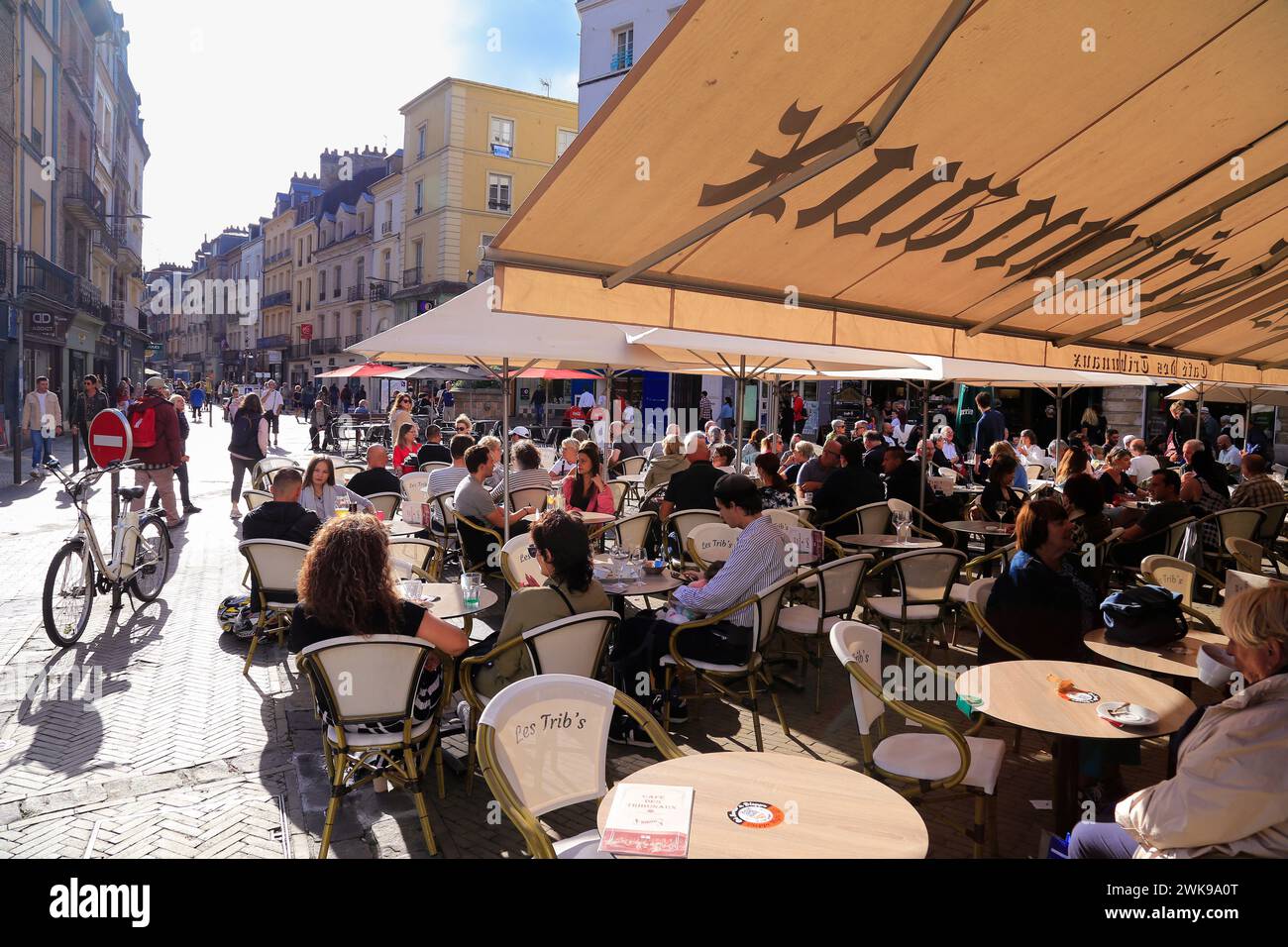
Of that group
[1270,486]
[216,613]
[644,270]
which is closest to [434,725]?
[644,270]

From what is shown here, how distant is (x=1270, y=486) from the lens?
27.7ft

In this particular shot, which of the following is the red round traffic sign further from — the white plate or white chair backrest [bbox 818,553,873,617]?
the white plate

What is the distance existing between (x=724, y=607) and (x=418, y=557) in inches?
100

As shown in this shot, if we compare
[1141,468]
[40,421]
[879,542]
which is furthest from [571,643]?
[40,421]

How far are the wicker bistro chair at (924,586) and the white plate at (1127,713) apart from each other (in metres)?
2.43

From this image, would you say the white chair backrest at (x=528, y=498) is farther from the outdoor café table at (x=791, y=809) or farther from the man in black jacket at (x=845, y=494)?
the outdoor café table at (x=791, y=809)

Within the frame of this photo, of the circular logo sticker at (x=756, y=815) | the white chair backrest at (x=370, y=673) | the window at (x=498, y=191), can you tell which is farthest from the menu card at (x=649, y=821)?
the window at (x=498, y=191)

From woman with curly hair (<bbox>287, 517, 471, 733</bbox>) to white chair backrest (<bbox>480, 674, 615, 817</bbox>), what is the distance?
0.93m

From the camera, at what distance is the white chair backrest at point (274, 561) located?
17.6ft

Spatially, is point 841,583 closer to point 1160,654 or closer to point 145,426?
point 1160,654

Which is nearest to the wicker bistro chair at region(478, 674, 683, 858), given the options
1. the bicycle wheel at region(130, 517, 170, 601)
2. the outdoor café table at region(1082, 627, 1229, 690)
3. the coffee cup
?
the coffee cup

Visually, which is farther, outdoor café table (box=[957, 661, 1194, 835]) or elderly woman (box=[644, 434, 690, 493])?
elderly woman (box=[644, 434, 690, 493])

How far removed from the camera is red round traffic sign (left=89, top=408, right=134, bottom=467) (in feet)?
22.0
